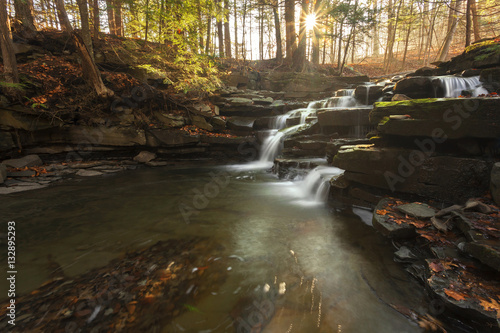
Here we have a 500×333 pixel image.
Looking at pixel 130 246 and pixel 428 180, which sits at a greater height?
pixel 428 180

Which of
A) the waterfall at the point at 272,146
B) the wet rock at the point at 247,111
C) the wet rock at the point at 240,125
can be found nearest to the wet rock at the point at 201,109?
the wet rock at the point at 240,125

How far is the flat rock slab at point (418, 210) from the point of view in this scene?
3703mm

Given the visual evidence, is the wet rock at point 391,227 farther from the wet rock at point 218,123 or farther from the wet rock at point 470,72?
the wet rock at point 470,72

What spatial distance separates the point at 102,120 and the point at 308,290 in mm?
9937

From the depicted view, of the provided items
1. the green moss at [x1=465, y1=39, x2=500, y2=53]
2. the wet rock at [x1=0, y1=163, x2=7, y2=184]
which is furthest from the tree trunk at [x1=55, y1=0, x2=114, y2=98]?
the green moss at [x1=465, y1=39, x2=500, y2=53]

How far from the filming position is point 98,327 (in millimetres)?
2102

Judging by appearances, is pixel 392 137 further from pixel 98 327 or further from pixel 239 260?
pixel 98 327

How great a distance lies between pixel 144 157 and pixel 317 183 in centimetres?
771

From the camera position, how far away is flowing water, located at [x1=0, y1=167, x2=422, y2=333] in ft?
7.64

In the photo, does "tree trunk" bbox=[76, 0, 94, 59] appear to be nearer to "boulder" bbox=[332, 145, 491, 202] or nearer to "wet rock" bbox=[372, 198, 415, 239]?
"boulder" bbox=[332, 145, 491, 202]

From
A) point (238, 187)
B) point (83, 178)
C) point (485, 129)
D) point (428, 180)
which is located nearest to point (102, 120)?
point (83, 178)

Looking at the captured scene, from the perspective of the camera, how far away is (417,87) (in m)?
8.21

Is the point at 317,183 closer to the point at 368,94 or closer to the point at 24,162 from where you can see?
the point at 368,94

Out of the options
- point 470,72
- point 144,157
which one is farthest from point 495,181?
point 144,157
